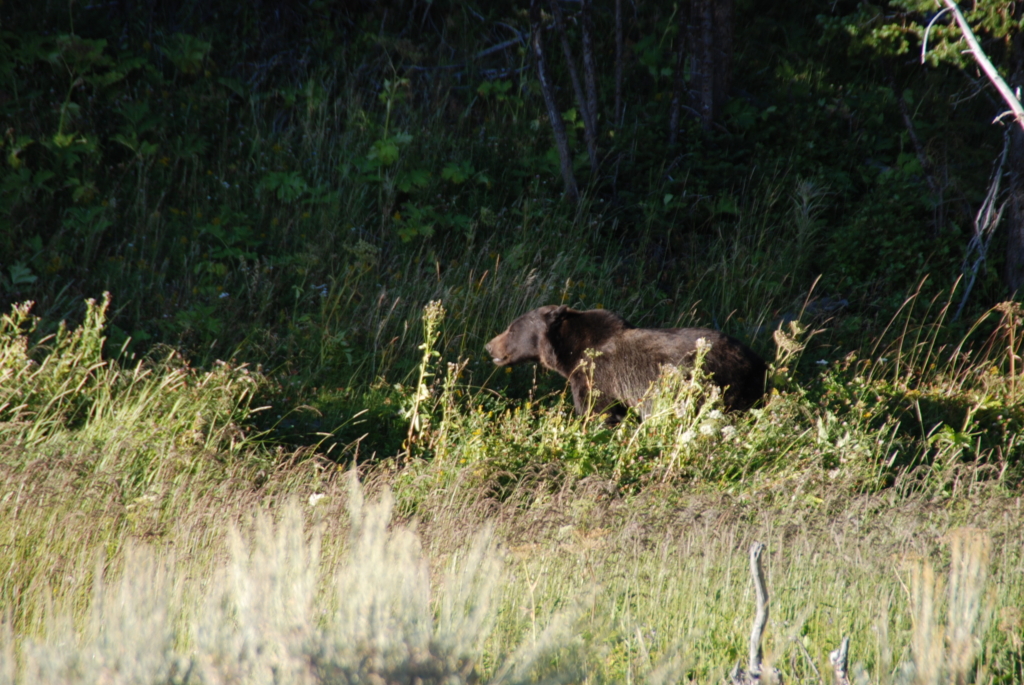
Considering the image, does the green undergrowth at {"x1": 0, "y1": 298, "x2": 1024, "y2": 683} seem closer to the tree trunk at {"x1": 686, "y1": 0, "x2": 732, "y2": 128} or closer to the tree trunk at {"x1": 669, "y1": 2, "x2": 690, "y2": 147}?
the tree trunk at {"x1": 669, "y1": 2, "x2": 690, "y2": 147}

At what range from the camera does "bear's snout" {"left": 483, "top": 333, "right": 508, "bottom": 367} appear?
697 cm

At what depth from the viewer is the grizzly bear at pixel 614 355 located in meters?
6.05

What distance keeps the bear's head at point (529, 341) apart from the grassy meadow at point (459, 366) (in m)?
0.33

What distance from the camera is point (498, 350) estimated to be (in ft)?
23.0

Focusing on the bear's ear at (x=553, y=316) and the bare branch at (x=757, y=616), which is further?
the bear's ear at (x=553, y=316)

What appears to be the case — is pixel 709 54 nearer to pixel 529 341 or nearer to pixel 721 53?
pixel 721 53

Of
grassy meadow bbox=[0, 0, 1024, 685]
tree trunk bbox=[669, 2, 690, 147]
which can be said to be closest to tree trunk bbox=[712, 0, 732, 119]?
grassy meadow bbox=[0, 0, 1024, 685]

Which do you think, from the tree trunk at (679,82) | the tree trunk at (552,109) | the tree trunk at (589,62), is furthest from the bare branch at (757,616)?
the tree trunk at (679,82)

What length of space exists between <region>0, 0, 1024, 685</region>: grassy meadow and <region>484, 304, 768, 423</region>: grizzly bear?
0.26 m

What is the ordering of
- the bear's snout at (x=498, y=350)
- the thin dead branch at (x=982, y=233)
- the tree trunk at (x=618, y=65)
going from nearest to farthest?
the bear's snout at (x=498, y=350) < the thin dead branch at (x=982, y=233) < the tree trunk at (x=618, y=65)

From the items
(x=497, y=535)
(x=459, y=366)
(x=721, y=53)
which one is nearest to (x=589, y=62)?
(x=721, y=53)

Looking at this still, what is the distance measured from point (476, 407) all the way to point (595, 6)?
777cm

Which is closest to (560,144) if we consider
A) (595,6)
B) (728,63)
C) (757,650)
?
(728,63)

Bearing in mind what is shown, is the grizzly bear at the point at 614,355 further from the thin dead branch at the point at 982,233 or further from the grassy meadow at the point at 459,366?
the thin dead branch at the point at 982,233
